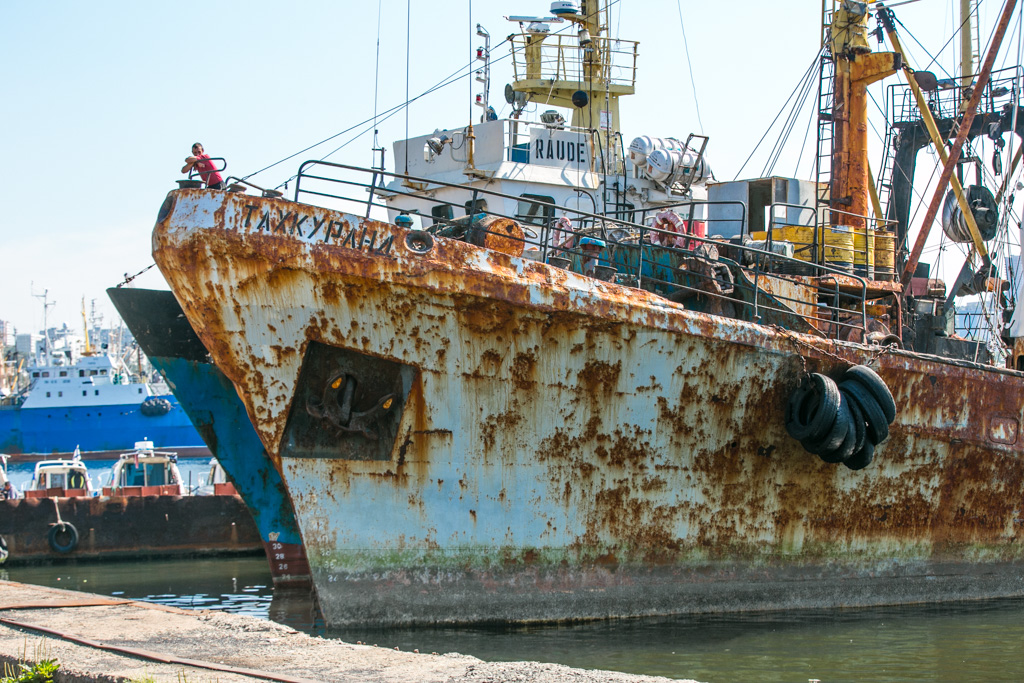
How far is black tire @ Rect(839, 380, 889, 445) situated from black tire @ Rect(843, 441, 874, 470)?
91 mm

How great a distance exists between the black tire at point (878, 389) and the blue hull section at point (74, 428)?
55.1 m

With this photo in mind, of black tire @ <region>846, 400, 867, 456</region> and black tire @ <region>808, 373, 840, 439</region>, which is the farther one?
black tire @ <region>846, 400, 867, 456</region>

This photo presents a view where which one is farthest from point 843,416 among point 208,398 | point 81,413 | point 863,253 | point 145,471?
point 81,413

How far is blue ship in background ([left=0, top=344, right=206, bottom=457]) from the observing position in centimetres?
5959

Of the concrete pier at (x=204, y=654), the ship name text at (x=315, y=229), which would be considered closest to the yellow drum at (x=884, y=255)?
the ship name text at (x=315, y=229)

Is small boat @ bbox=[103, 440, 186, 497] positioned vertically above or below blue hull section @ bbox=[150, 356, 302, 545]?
below

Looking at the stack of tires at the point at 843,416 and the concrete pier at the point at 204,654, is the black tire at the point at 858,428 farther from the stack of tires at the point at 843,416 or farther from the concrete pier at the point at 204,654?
the concrete pier at the point at 204,654

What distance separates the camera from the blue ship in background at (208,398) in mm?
12570

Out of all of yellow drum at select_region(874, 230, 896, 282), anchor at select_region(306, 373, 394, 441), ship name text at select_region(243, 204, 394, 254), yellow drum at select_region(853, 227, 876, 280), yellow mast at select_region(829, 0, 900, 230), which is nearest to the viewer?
ship name text at select_region(243, 204, 394, 254)

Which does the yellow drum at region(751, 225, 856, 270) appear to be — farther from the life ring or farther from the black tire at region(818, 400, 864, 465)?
the life ring

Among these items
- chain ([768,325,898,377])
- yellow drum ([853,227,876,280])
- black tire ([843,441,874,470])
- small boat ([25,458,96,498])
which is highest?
yellow drum ([853,227,876,280])

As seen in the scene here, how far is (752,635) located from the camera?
968cm

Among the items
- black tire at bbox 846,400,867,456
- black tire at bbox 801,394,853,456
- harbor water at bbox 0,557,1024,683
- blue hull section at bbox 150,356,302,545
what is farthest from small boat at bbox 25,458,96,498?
black tire at bbox 846,400,867,456

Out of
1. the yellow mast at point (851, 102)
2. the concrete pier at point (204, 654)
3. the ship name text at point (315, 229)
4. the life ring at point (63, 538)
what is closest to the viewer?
the concrete pier at point (204, 654)
